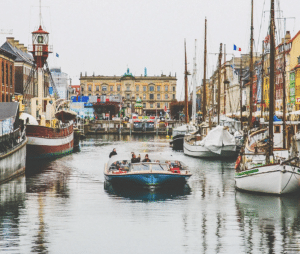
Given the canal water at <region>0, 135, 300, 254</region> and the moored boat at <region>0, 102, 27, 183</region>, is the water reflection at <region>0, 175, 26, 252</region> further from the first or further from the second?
the moored boat at <region>0, 102, 27, 183</region>

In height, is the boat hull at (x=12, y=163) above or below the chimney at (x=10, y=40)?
below

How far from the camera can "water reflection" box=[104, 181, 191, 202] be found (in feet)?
120

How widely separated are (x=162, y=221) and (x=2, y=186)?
1474 cm

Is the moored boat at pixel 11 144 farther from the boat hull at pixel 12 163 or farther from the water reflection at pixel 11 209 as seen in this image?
the water reflection at pixel 11 209

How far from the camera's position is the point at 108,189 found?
40406 mm

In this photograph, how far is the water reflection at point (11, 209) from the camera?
78.7 feet

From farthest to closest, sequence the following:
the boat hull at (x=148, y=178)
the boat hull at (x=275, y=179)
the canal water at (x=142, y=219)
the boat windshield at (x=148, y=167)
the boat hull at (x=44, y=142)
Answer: the boat hull at (x=44, y=142) < the boat windshield at (x=148, y=167) < the boat hull at (x=148, y=178) < the boat hull at (x=275, y=179) < the canal water at (x=142, y=219)

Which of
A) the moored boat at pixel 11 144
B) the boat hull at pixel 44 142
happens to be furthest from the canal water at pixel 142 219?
the boat hull at pixel 44 142

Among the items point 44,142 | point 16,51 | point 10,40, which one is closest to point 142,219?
point 44,142

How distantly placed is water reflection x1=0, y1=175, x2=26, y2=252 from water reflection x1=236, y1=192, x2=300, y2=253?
30.2 ft

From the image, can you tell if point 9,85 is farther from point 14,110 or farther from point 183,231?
point 183,231

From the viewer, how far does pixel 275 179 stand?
35.0m

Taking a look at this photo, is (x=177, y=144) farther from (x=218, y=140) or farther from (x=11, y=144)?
(x=11, y=144)

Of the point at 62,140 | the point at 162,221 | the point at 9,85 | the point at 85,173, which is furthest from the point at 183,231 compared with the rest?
the point at 9,85
